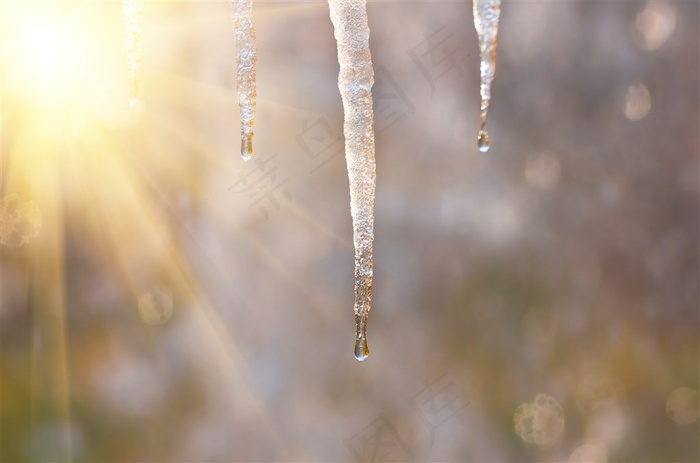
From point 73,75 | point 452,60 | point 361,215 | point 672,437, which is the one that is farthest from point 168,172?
point 672,437

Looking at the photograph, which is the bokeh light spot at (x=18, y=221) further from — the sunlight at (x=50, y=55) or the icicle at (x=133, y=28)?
the icicle at (x=133, y=28)

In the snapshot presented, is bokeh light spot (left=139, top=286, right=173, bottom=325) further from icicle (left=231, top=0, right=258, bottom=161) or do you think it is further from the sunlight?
icicle (left=231, top=0, right=258, bottom=161)

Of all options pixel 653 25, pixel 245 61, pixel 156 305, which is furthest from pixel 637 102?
pixel 245 61

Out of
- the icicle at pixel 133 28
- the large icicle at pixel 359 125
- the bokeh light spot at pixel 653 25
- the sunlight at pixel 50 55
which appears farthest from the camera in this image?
the bokeh light spot at pixel 653 25

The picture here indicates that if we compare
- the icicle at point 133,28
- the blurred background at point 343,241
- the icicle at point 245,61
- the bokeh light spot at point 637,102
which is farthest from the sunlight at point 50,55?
the bokeh light spot at point 637,102

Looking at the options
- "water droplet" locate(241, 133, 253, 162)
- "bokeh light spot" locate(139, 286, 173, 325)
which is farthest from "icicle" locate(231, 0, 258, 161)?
"bokeh light spot" locate(139, 286, 173, 325)

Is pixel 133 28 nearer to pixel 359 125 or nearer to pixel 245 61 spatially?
pixel 245 61
